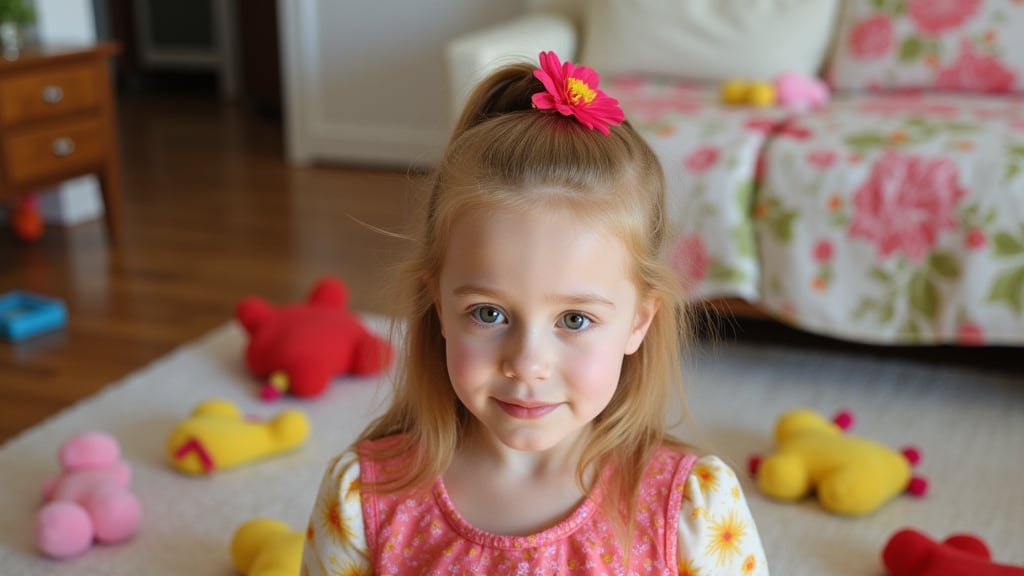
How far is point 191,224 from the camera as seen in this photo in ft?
9.89

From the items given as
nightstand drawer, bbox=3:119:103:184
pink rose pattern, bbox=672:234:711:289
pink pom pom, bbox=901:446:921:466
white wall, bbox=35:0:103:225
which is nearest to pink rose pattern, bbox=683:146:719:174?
pink rose pattern, bbox=672:234:711:289

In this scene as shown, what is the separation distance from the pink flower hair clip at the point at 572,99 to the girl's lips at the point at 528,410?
9.4 inches

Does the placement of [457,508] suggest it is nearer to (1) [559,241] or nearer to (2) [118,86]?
(1) [559,241]

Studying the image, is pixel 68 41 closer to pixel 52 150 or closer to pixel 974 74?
pixel 52 150

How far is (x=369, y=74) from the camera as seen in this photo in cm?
365

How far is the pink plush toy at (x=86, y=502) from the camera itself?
138 cm

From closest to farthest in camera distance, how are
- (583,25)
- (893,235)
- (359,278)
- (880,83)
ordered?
(893,235), (880,83), (359,278), (583,25)

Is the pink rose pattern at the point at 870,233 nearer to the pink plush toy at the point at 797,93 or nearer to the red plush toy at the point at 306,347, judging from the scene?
the pink plush toy at the point at 797,93

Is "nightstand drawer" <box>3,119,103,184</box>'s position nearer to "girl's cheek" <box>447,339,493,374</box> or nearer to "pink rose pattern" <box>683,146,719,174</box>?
"pink rose pattern" <box>683,146,719,174</box>

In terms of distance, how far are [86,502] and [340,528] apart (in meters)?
0.60

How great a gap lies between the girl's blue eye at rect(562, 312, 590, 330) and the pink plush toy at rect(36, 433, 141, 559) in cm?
81

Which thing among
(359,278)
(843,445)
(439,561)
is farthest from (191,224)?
(439,561)

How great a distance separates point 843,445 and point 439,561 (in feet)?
2.59

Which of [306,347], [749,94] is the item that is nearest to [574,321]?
[306,347]
